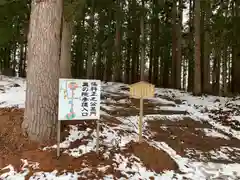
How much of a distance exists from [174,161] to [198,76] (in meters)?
8.09

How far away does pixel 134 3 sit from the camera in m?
16.6

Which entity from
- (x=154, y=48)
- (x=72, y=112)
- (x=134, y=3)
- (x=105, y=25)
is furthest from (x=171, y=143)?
(x=105, y=25)

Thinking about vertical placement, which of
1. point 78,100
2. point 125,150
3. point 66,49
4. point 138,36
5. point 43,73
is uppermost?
point 138,36

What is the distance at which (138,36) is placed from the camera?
21.0 m

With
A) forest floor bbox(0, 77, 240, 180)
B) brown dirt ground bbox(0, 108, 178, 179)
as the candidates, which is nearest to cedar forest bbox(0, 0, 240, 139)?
brown dirt ground bbox(0, 108, 178, 179)

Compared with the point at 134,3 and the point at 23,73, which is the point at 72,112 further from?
the point at 23,73

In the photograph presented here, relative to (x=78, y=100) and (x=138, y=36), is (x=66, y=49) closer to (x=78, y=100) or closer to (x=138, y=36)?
(x=78, y=100)

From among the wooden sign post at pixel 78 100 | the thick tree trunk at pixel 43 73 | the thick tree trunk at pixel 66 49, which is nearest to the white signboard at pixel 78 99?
the wooden sign post at pixel 78 100

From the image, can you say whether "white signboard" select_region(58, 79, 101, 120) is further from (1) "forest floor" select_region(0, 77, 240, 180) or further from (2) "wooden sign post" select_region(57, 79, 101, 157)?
(1) "forest floor" select_region(0, 77, 240, 180)

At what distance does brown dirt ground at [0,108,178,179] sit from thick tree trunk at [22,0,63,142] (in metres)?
0.27

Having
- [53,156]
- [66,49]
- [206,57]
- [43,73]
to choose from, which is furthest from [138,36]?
[53,156]

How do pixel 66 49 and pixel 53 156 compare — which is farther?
pixel 66 49

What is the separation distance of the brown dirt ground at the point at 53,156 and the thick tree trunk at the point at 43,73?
0.27m

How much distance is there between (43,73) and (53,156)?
1.52 metres
